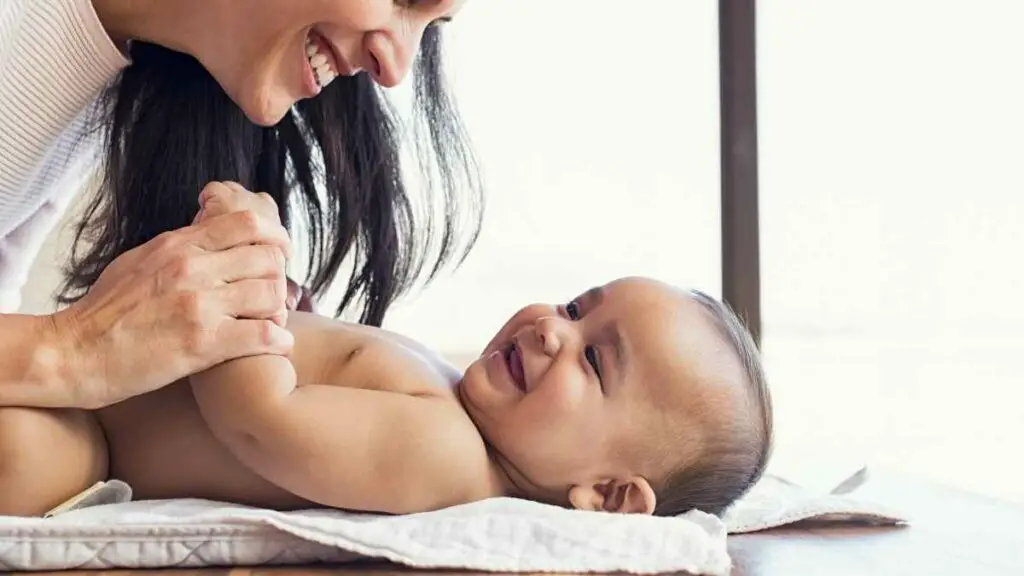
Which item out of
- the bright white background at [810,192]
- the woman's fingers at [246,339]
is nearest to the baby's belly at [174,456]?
the woman's fingers at [246,339]

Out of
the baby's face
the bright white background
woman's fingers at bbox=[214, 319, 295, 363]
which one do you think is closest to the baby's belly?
woman's fingers at bbox=[214, 319, 295, 363]

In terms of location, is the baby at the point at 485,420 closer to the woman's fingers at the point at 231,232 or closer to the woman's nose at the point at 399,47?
the woman's fingers at the point at 231,232

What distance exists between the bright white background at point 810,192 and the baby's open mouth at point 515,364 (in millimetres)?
1741

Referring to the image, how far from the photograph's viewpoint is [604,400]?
1222 mm

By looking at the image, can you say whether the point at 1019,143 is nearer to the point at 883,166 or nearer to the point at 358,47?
the point at 883,166

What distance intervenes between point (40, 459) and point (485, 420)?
421 mm

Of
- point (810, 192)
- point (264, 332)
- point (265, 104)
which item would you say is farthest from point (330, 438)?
point (810, 192)

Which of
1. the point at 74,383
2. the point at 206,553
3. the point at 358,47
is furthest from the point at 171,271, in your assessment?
the point at 358,47

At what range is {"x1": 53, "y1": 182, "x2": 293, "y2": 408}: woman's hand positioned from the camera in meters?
1.08

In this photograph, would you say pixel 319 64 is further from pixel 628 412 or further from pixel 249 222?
pixel 628 412

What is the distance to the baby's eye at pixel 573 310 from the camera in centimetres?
133

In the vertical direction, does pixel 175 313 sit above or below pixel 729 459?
above

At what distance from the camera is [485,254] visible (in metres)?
3.53

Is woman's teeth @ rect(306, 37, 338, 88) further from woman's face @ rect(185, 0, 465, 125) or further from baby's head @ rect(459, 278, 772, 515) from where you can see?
baby's head @ rect(459, 278, 772, 515)
